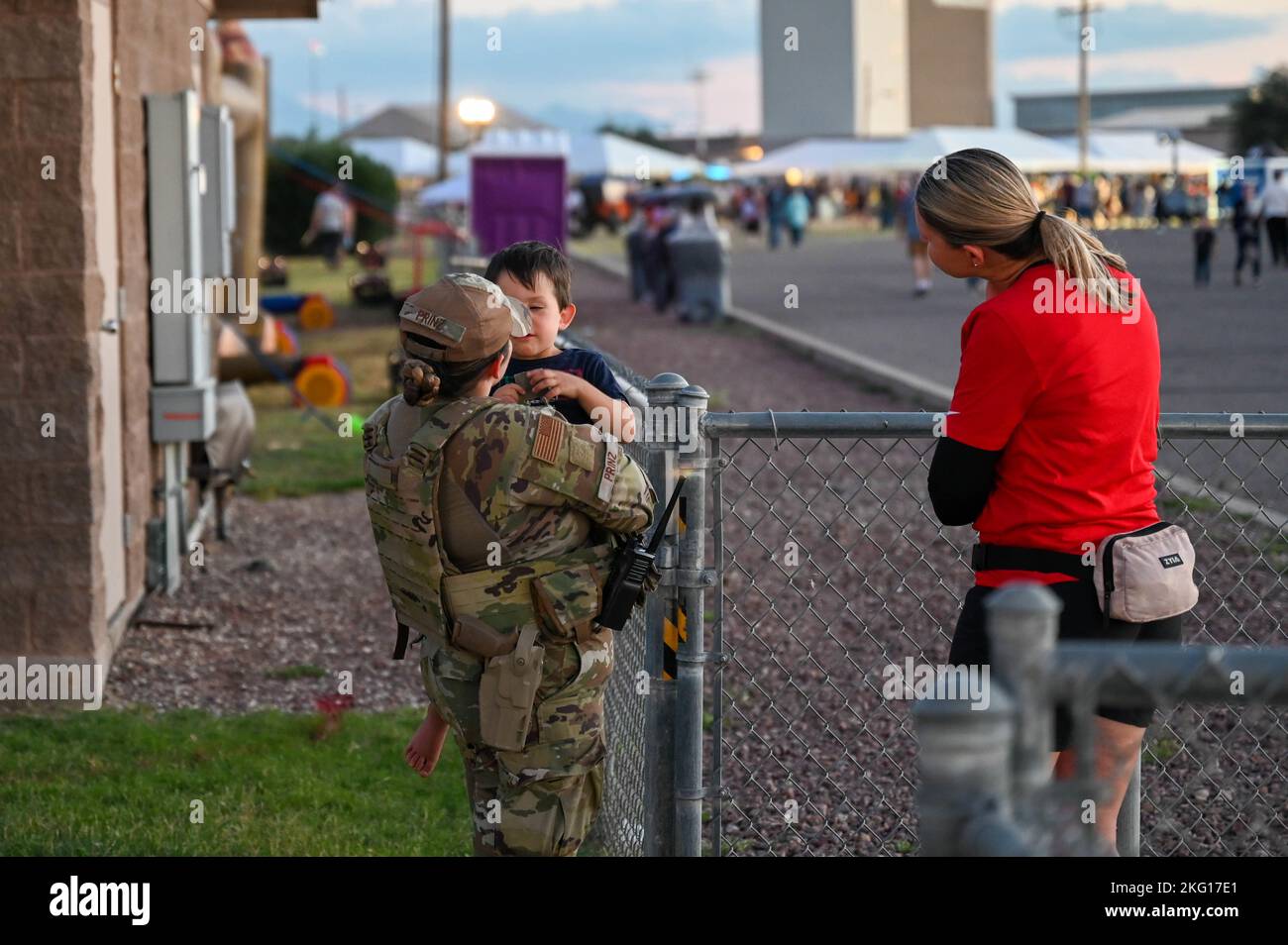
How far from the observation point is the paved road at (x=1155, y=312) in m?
14.0

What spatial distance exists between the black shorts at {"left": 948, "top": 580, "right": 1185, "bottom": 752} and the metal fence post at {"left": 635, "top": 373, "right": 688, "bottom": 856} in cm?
74

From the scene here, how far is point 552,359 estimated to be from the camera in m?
3.90

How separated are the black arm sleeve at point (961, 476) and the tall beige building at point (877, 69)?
9620 centimetres

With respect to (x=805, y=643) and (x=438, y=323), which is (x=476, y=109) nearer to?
(x=805, y=643)

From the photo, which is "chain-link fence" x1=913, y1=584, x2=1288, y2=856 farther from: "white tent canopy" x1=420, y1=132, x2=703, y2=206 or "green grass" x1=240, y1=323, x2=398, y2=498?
"white tent canopy" x1=420, y1=132, x2=703, y2=206

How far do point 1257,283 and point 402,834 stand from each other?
22.0m

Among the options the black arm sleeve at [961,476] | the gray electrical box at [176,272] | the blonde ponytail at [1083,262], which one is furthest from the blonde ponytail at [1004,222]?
the gray electrical box at [176,272]

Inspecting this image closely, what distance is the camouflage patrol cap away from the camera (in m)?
3.18

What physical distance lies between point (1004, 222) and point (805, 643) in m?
3.76

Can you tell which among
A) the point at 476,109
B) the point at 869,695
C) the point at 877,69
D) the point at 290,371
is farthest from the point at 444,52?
the point at 877,69

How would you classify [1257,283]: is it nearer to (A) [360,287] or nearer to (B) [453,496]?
(A) [360,287]

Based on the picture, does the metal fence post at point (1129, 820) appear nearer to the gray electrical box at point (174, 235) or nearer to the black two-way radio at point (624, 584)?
the black two-way radio at point (624, 584)
